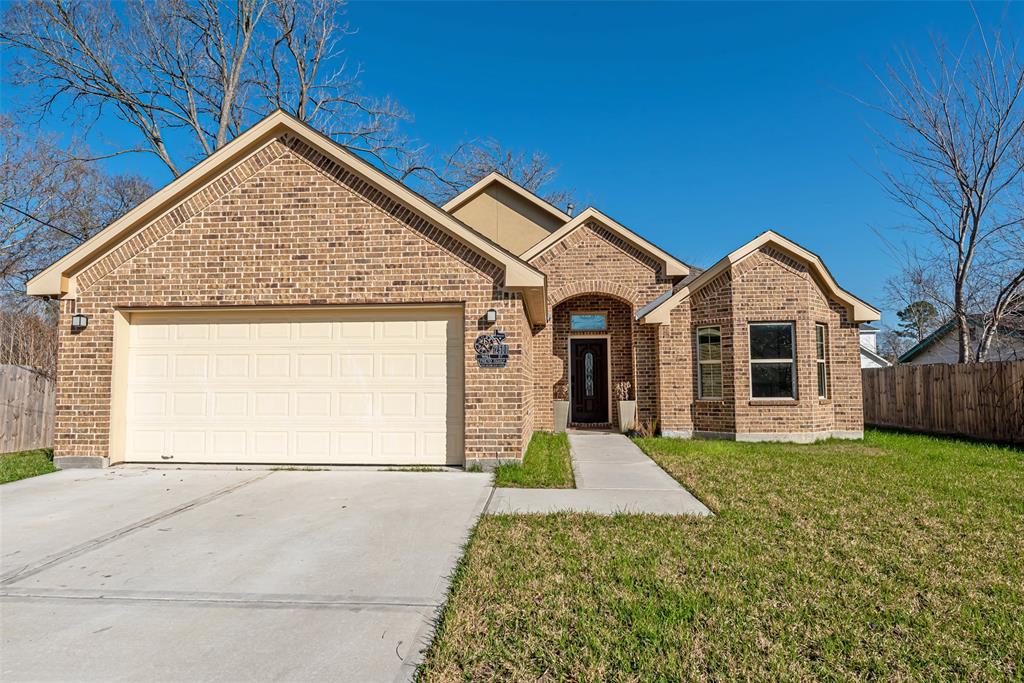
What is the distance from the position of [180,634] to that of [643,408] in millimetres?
11501

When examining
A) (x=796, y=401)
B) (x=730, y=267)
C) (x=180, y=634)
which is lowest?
(x=180, y=634)

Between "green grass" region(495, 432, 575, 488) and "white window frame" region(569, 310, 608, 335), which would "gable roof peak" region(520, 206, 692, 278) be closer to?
"white window frame" region(569, 310, 608, 335)

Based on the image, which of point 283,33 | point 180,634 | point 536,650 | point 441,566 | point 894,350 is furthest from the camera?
point 894,350

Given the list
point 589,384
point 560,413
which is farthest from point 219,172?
point 589,384

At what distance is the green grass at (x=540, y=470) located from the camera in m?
7.25

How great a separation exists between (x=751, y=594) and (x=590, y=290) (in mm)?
10835

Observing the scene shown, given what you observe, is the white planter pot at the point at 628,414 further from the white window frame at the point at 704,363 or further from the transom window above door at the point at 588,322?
the transom window above door at the point at 588,322

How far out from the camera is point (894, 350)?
50406 mm

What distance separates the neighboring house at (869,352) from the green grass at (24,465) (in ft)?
119

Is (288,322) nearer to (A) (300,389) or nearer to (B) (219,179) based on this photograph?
(A) (300,389)

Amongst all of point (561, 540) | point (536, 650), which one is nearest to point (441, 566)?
point (561, 540)

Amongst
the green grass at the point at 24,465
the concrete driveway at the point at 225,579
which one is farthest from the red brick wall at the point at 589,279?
the green grass at the point at 24,465

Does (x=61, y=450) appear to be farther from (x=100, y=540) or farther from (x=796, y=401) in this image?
(x=796, y=401)

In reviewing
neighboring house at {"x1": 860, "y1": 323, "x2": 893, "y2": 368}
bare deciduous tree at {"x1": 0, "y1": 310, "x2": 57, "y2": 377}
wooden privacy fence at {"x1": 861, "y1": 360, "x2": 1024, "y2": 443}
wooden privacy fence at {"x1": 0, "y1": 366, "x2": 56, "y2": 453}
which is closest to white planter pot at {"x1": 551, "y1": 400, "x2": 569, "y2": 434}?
wooden privacy fence at {"x1": 861, "y1": 360, "x2": 1024, "y2": 443}
